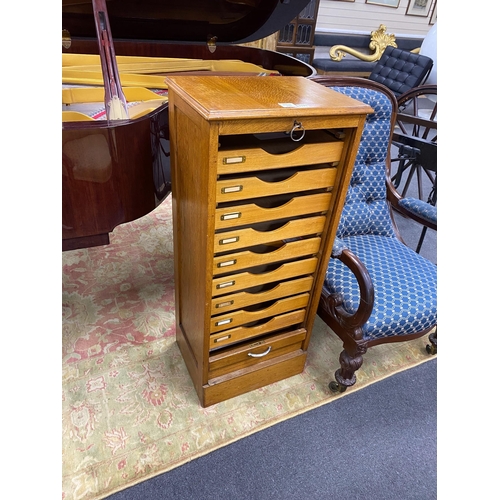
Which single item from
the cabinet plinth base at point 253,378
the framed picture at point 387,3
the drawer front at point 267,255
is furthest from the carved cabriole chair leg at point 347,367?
the framed picture at point 387,3

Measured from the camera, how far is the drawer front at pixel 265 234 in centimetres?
100

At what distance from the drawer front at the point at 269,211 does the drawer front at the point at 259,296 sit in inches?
9.9

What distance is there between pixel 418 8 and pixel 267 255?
6.09 metres

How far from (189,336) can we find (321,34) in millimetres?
4763

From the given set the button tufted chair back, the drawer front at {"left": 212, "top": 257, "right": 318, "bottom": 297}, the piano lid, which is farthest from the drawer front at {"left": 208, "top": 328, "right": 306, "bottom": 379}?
the button tufted chair back

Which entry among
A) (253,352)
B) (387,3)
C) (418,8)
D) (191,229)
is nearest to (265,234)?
(191,229)

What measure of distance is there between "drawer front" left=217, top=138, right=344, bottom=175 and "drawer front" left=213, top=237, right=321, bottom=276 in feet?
0.84

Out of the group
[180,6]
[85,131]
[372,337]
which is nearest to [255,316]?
[372,337]

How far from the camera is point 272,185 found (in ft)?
3.21

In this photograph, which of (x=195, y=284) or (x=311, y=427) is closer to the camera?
(x=195, y=284)

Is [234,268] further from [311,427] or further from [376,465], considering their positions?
[376,465]

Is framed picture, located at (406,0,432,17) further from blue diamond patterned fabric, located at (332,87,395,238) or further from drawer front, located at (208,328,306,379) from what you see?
drawer front, located at (208,328,306,379)

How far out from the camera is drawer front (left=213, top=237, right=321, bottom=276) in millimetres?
1045

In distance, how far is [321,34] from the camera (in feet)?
15.6
